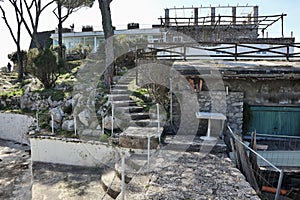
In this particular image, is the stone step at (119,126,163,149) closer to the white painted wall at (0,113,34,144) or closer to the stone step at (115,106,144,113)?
the stone step at (115,106,144,113)

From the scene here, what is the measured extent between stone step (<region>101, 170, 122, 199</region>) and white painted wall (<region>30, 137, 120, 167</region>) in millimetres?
807

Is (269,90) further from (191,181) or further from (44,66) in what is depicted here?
(44,66)

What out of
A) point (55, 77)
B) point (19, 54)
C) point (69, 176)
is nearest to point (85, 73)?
point (55, 77)

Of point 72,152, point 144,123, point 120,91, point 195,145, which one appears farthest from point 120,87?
point 195,145

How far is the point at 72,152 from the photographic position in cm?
860

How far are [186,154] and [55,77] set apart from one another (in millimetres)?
9773

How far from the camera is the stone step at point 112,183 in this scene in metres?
6.04

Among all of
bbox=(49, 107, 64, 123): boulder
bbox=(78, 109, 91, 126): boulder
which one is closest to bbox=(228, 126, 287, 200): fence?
bbox=(78, 109, 91, 126): boulder

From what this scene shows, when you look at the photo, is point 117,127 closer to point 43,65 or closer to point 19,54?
point 43,65

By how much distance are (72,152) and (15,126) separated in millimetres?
5020

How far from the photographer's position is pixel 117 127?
9062mm

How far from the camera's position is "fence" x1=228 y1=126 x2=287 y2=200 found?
599 cm

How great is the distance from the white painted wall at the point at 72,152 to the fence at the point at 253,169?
3232 millimetres

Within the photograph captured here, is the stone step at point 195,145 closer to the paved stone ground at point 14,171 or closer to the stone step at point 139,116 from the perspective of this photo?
the stone step at point 139,116
